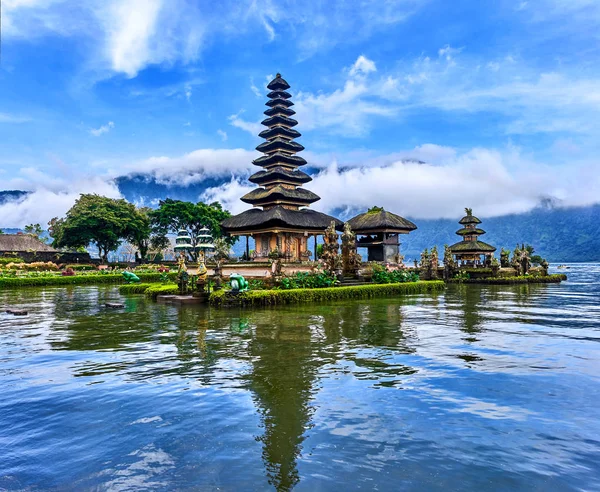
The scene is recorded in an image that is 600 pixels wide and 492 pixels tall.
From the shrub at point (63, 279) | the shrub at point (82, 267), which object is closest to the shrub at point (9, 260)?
the shrub at point (82, 267)

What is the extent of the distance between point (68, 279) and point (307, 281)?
28472mm

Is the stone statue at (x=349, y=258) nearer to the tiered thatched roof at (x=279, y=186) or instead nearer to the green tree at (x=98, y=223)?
the tiered thatched roof at (x=279, y=186)

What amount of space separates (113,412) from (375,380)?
4.50 m

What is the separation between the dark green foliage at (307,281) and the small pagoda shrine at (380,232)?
18267 millimetres

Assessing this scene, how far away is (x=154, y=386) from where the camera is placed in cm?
790

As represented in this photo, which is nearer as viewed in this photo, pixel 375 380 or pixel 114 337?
pixel 375 380

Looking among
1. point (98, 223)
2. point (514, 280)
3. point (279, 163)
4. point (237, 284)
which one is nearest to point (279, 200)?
point (279, 163)

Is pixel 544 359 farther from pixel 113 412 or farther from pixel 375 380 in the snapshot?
pixel 113 412

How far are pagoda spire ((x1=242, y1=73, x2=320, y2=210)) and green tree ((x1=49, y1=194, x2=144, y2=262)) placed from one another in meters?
27.0

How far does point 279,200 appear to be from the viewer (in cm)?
4200

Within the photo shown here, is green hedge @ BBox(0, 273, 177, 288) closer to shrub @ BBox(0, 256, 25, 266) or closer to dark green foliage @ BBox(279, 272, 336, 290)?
dark green foliage @ BBox(279, 272, 336, 290)

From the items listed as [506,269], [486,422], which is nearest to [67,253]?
[506,269]

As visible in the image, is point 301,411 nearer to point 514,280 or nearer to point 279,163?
point 279,163

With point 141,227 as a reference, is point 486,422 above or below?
below
